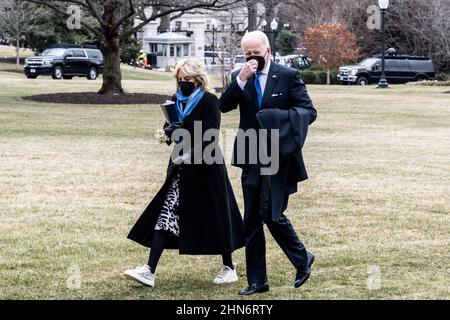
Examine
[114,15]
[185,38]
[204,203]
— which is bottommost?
[185,38]

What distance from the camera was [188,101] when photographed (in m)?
7.38

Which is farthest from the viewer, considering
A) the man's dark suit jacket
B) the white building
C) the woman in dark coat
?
the white building

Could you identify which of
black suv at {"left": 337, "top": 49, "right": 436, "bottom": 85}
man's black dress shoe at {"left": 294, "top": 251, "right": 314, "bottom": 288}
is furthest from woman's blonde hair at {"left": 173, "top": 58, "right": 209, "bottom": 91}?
black suv at {"left": 337, "top": 49, "right": 436, "bottom": 85}

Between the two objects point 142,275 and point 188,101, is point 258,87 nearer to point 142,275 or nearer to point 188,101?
point 188,101

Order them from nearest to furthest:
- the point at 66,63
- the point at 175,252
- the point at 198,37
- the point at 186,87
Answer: the point at 186,87 → the point at 175,252 → the point at 66,63 → the point at 198,37

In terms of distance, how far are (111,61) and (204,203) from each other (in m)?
25.8

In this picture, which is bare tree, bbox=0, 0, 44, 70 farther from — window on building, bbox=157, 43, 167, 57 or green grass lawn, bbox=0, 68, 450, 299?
green grass lawn, bbox=0, 68, 450, 299

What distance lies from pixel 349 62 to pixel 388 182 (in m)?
47.0

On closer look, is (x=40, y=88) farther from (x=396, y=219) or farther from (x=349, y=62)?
(x=396, y=219)

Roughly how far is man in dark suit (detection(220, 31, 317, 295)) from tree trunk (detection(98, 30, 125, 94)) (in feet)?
82.8

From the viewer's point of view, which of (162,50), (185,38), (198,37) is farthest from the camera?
(198,37)

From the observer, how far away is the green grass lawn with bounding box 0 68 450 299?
7.63 m

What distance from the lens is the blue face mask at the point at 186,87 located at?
24.1 feet

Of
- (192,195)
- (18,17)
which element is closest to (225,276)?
(192,195)
